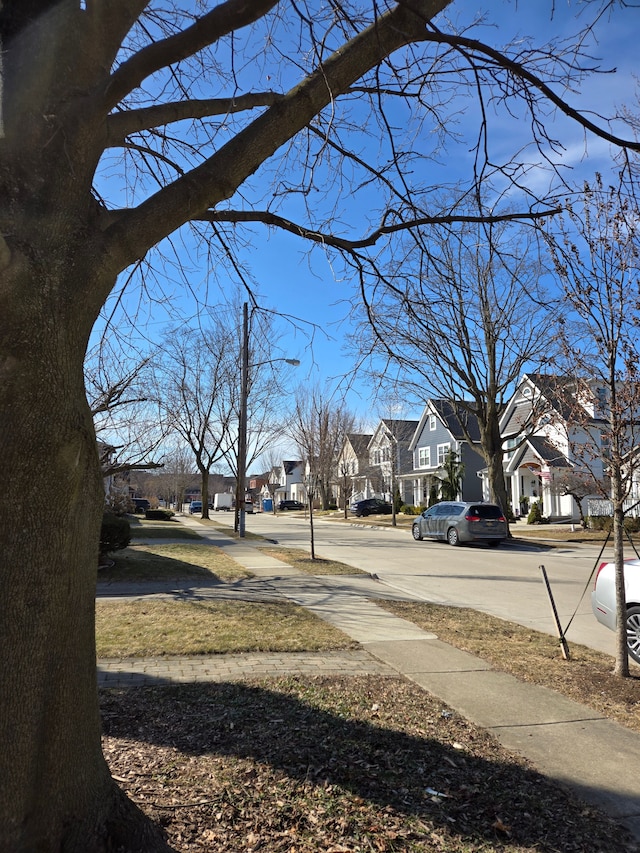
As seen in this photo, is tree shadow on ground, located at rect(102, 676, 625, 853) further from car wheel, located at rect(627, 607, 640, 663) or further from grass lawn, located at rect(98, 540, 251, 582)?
grass lawn, located at rect(98, 540, 251, 582)

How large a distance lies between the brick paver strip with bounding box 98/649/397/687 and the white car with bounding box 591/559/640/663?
287 centimetres

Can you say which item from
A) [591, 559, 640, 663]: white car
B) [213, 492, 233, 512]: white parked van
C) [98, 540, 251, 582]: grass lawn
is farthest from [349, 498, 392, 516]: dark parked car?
[591, 559, 640, 663]: white car

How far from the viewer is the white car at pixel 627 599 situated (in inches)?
270

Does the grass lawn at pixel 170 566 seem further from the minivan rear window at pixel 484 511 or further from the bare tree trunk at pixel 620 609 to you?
the minivan rear window at pixel 484 511

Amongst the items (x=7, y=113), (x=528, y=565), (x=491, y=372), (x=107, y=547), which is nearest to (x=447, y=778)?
(x=7, y=113)

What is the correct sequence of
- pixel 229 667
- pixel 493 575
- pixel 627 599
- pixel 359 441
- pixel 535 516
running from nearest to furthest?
pixel 229 667 < pixel 627 599 < pixel 493 575 < pixel 535 516 < pixel 359 441

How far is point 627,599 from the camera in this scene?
699 cm

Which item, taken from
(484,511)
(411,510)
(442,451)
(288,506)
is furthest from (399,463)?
(484,511)

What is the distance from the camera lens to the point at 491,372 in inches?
1001

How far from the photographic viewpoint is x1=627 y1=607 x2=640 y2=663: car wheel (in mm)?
6797

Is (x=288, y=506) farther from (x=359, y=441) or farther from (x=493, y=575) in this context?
(x=493, y=575)

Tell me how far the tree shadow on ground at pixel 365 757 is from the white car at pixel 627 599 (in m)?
3.10

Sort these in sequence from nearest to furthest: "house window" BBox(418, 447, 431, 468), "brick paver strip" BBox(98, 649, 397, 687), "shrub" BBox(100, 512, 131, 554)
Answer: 1. "brick paver strip" BBox(98, 649, 397, 687)
2. "shrub" BBox(100, 512, 131, 554)
3. "house window" BBox(418, 447, 431, 468)

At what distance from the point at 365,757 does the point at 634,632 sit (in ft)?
14.6
